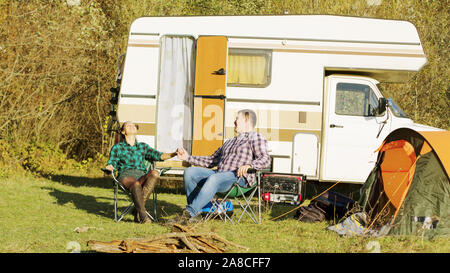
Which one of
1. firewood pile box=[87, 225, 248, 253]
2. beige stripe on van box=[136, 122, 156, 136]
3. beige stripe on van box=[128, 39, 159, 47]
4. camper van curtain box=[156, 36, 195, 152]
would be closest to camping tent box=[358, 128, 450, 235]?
firewood pile box=[87, 225, 248, 253]

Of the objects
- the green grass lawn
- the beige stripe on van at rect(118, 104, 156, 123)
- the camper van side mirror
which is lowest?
the green grass lawn

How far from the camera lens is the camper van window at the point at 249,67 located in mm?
8812

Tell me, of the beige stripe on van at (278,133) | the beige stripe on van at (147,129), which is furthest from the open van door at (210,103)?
the beige stripe on van at (147,129)

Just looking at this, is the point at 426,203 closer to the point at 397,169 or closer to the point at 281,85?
the point at 397,169

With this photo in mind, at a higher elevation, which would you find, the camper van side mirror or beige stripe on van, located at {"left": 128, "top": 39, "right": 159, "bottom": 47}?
beige stripe on van, located at {"left": 128, "top": 39, "right": 159, "bottom": 47}

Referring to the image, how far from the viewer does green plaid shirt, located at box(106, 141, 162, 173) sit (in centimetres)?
686

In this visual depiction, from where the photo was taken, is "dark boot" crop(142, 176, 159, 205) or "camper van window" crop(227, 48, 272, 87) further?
"camper van window" crop(227, 48, 272, 87)

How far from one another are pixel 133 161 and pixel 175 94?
7.42 feet

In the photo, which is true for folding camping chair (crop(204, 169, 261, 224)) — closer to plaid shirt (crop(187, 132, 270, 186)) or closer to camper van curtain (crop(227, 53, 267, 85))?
plaid shirt (crop(187, 132, 270, 186))

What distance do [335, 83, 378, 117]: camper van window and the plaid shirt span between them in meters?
2.56

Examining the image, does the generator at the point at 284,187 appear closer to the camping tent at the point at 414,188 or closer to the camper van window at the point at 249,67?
the camping tent at the point at 414,188

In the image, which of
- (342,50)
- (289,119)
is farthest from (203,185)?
(342,50)

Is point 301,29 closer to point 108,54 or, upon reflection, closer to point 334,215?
point 334,215
